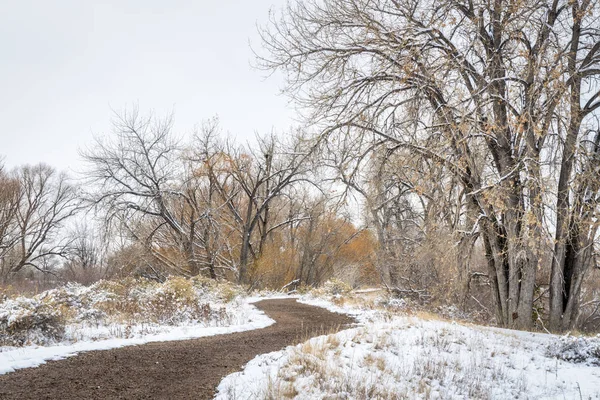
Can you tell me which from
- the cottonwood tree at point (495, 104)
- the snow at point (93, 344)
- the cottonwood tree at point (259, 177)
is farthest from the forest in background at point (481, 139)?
the cottonwood tree at point (259, 177)

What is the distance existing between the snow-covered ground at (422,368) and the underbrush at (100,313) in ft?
12.0

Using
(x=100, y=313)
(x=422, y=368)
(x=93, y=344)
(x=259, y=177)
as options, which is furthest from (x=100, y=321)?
(x=259, y=177)

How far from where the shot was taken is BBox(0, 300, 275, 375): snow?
4.95 m

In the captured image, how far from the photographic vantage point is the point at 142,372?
4840 mm

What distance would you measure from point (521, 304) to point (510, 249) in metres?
2.01

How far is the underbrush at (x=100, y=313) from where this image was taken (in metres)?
6.52

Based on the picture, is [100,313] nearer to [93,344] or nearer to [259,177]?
[93,344]

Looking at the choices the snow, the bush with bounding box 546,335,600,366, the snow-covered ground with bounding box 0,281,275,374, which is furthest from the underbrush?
the bush with bounding box 546,335,600,366

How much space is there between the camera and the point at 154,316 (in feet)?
29.8

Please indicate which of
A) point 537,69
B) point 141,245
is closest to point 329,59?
point 537,69

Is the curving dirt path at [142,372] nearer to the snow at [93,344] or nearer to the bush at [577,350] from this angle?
the snow at [93,344]

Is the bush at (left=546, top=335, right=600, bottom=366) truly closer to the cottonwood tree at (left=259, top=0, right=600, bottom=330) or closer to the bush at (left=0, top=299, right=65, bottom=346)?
the cottonwood tree at (left=259, top=0, right=600, bottom=330)

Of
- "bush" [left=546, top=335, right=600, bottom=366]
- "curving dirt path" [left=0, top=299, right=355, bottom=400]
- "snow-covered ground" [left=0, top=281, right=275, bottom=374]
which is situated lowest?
"bush" [left=546, top=335, right=600, bottom=366]

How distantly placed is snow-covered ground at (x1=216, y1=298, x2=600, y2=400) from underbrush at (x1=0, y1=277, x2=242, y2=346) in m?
3.65
